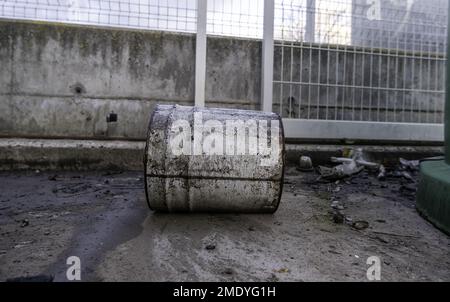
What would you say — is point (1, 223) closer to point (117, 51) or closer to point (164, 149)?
point (164, 149)

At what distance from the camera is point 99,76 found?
13.8 feet

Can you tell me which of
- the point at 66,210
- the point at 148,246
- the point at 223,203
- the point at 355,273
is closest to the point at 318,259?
the point at 355,273

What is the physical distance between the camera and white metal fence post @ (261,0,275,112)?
4383 mm

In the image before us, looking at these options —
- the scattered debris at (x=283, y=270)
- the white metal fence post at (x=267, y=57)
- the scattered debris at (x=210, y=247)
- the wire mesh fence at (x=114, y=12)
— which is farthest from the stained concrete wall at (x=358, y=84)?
the scattered debris at (x=283, y=270)

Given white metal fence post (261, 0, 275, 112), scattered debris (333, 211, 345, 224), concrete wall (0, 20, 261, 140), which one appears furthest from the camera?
white metal fence post (261, 0, 275, 112)

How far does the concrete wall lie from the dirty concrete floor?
56.3 inches

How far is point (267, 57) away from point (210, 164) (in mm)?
2738

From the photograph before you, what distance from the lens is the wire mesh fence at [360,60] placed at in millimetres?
4543

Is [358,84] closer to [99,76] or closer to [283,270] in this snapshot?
[99,76]

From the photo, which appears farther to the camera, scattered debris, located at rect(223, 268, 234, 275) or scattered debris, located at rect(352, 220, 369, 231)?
scattered debris, located at rect(352, 220, 369, 231)

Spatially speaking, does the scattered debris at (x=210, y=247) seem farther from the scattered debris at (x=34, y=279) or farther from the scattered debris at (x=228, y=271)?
the scattered debris at (x=34, y=279)

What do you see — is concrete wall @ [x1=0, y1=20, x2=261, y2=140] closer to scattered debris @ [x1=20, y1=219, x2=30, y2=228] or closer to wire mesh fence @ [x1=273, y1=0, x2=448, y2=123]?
wire mesh fence @ [x1=273, y1=0, x2=448, y2=123]

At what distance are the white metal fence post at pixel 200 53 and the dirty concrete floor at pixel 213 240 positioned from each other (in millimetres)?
1825

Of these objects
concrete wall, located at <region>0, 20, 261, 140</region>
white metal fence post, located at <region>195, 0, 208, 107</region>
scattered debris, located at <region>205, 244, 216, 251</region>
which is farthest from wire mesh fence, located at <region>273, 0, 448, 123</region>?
scattered debris, located at <region>205, 244, 216, 251</region>
